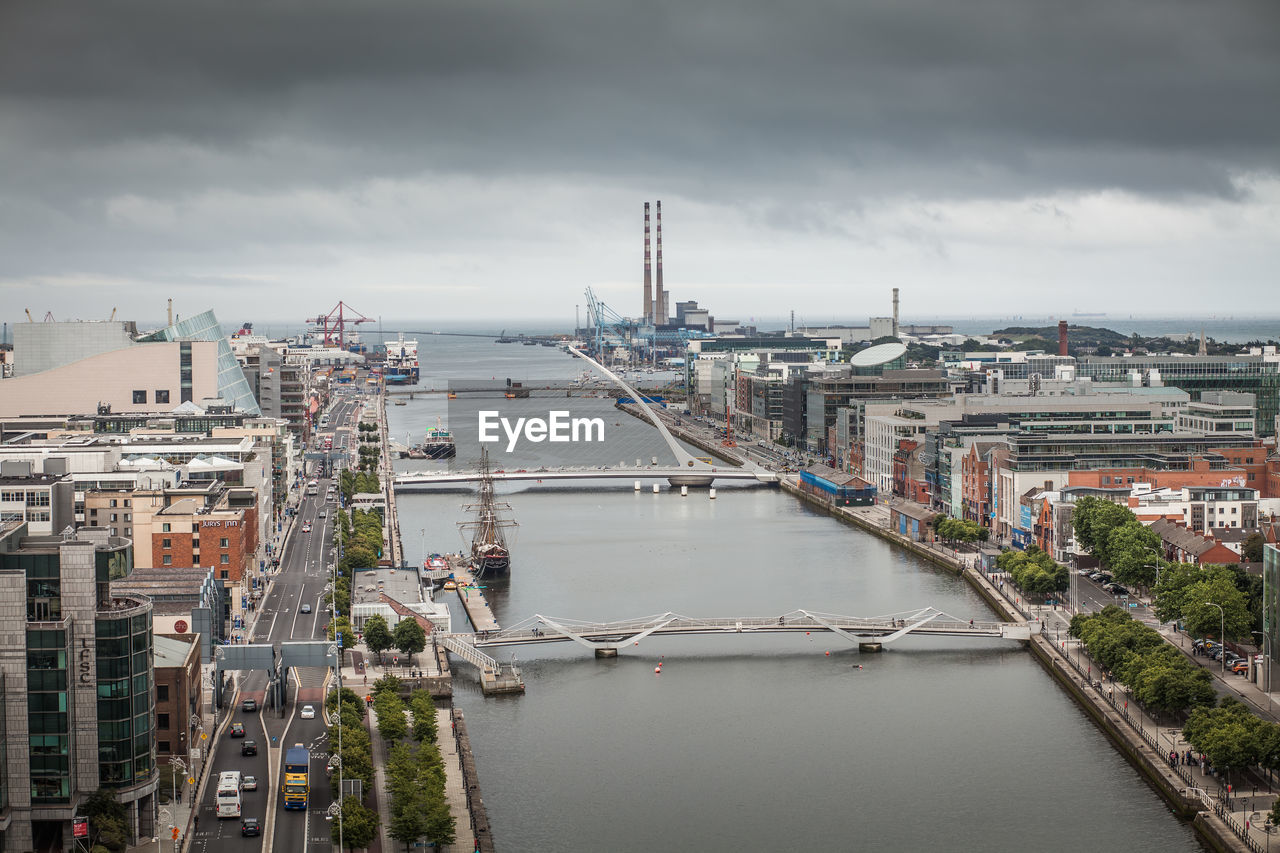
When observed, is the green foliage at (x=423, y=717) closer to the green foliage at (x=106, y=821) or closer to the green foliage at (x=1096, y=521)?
the green foliage at (x=106, y=821)

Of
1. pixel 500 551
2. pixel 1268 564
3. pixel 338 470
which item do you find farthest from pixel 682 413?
pixel 1268 564

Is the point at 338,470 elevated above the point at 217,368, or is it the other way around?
the point at 217,368

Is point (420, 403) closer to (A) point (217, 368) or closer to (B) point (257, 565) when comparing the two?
(A) point (217, 368)

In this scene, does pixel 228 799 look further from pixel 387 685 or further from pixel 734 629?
pixel 734 629

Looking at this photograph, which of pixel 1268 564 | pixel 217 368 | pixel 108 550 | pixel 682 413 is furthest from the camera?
pixel 682 413

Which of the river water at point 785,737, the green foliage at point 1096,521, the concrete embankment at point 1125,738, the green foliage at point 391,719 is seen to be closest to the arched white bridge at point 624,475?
the river water at point 785,737
